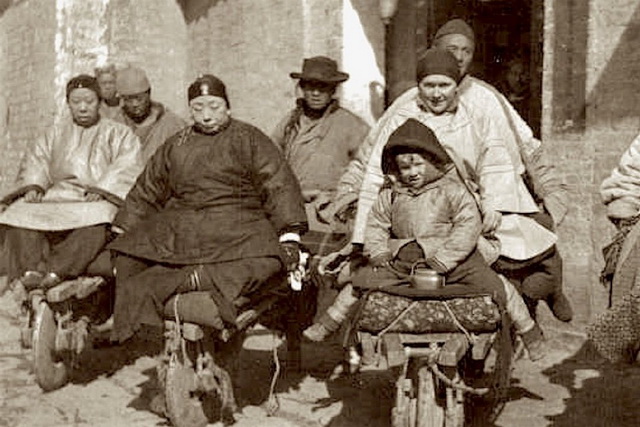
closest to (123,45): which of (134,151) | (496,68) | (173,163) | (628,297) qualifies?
(496,68)

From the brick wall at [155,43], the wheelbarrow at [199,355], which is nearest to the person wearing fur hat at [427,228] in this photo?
the wheelbarrow at [199,355]

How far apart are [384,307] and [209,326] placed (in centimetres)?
111

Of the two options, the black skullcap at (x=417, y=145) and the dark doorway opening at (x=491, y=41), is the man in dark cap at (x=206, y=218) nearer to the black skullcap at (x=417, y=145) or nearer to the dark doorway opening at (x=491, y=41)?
the black skullcap at (x=417, y=145)

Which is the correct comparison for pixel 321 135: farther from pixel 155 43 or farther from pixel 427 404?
pixel 155 43

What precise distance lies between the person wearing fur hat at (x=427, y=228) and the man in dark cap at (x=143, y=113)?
298cm

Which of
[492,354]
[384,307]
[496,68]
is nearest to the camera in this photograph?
[384,307]

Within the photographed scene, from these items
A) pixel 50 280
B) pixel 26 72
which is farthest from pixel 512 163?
pixel 26 72

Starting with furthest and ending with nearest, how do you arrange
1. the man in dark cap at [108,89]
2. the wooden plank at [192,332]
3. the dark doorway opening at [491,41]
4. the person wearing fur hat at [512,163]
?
the dark doorway opening at [491,41] → the man in dark cap at [108,89] → the person wearing fur hat at [512,163] → the wooden plank at [192,332]

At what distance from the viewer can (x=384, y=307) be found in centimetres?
450

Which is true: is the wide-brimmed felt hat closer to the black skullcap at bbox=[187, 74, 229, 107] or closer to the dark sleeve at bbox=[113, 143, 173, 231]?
the black skullcap at bbox=[187, 74, 229, 107]

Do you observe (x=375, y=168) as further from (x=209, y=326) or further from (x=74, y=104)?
(x=74, y=104)

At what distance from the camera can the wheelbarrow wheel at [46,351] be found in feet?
20.4

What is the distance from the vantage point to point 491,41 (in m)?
9.84

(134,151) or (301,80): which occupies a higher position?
(301,80)
